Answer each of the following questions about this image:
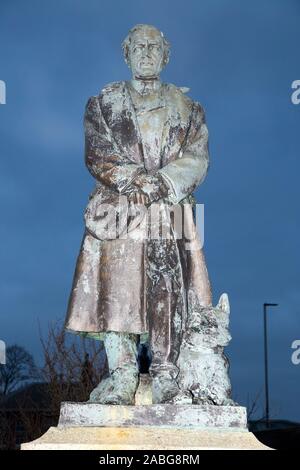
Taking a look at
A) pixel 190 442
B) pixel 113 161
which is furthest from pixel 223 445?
pixel 113 161

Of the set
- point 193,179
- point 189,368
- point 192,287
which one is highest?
point 193,179

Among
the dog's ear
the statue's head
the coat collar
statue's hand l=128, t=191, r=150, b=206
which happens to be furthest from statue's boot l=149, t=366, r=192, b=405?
the statue's head

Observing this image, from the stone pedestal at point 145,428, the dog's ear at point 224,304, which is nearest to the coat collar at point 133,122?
the dog's ear at point 224,304

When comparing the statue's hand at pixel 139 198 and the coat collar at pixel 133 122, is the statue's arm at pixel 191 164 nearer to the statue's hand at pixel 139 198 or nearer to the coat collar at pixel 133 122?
the coat collar at pixel 133 122

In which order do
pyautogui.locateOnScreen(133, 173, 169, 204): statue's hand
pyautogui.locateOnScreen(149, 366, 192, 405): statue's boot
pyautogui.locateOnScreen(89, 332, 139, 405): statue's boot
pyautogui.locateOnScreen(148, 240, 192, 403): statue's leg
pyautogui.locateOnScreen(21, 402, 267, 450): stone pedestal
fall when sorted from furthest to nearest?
pyautogui.locateOnScreen(133, 173, 169, 204): statue's hand → pyautogui.locateOnScreen(148, 240, 192, 403): statue's leg → pyautogui.locateOnScreen(89, 332, 139, 405): statue's boot → pyautogui.locateOnScreen(149, 366, 192, 405): statue's boot → pyautogui.locateOnScreen(21, 402, 267, 450): stone pedestal

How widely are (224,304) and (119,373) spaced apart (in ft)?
3.27

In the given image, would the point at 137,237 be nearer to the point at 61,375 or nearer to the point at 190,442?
the point at 190,442

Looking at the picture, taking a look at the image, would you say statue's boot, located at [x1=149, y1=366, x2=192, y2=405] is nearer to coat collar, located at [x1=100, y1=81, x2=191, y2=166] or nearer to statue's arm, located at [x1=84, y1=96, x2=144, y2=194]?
statue's arm, located at [x1=84, y1=96, x2=144, y2=194]

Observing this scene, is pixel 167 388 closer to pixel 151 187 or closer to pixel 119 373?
pixel 119 373

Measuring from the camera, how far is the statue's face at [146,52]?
7.95 metres

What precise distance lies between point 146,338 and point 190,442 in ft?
3.93

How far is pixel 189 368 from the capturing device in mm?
7027

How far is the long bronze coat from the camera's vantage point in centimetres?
732

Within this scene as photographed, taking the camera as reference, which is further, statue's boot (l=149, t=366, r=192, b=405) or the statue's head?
the statue's head
